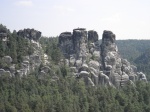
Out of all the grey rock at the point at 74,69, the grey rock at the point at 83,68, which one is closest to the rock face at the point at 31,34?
the grey rock at the point at 74,69

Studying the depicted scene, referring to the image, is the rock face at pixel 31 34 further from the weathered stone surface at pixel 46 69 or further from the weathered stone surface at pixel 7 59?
the weathered stone surface at pixel 46 69

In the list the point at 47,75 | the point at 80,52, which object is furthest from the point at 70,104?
the point at 80,52

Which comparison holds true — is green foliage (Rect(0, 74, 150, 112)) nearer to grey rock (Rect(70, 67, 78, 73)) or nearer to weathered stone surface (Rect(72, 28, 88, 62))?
grey rock (Rect(70, 67, 78, 73))

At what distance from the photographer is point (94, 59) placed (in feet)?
252

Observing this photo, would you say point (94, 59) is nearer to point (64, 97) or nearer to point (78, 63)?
point (78, 63)

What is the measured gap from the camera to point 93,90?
65312 mm

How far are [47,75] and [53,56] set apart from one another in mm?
9273

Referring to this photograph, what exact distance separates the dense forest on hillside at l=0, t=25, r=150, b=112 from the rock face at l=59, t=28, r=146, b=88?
2875 millimetres

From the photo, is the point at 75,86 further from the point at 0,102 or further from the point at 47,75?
the point at 0,102

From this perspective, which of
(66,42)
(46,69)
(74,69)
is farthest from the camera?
(66,42)

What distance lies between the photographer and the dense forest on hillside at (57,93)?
55875 millimetres

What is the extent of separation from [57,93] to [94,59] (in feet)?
60.8

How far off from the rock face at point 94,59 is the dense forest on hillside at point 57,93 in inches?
113

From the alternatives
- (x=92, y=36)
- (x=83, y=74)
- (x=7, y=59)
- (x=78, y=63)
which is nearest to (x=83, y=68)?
(x=83, y=74)
